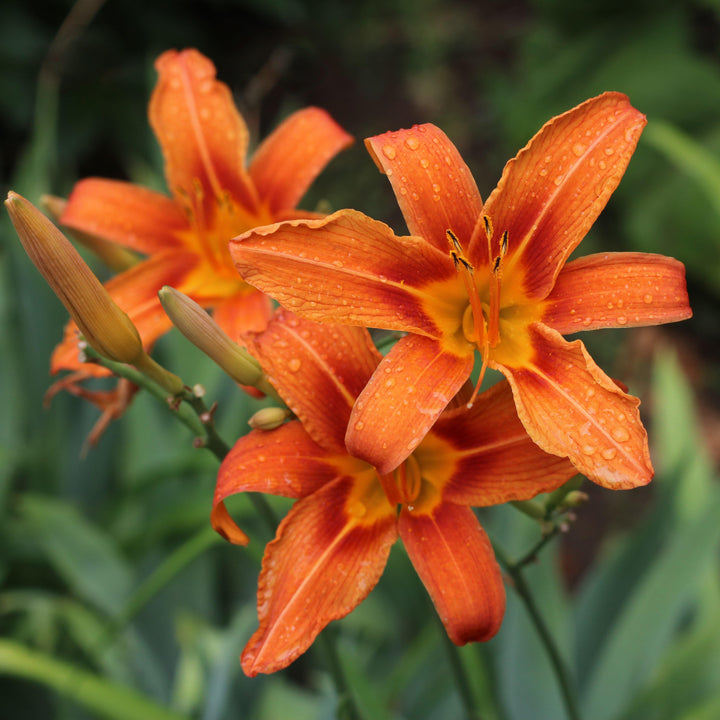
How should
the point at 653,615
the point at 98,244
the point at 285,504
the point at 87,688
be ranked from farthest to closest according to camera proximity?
the point at 285,504, the point at 653,615, the point at 87,688, the point at 98,244

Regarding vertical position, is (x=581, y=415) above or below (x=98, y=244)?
below

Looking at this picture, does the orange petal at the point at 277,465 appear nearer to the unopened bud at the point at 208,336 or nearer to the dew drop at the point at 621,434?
the unopened bud at the point at 208,336

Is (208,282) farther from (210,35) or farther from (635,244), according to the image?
(210,35)

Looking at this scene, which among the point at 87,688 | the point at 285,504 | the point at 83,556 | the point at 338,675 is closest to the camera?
the point at 338,675

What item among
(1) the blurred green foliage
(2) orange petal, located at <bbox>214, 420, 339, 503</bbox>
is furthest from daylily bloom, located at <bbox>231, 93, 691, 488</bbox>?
(1) the blurred green foliage

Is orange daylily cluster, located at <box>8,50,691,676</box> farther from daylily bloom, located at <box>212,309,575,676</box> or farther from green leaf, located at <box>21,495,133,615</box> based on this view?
green leaf, located at <box>21,495,133,615</box>

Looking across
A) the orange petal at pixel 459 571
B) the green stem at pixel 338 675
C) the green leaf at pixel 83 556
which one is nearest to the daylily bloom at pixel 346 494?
the orange petal at pixel 459 571

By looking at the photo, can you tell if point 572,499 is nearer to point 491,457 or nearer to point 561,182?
point 491,457

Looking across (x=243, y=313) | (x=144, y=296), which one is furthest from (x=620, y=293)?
(x=144, y=296)
